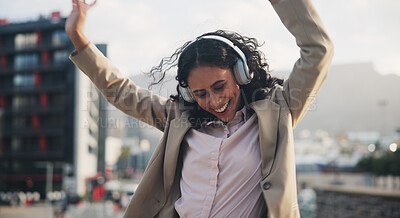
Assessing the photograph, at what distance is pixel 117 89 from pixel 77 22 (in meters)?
0.35

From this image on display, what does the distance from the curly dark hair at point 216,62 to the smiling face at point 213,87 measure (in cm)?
3

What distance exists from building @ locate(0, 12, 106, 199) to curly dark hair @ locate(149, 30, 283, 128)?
1464 inches

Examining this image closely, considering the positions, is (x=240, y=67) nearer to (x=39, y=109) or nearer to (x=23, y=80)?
(x=39, y=109)

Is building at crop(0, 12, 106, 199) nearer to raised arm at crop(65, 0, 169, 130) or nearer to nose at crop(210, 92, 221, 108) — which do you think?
raised arm at crop(65, 0, 169, 130)

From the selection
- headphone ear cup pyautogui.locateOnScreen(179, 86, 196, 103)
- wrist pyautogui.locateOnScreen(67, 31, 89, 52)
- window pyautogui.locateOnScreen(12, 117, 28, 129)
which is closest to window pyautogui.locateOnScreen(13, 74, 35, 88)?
window pyautogui.locateOnScreen(12, 117, 28, 129)

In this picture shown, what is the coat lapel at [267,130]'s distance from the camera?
1.50 meters

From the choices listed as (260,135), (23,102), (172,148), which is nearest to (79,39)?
(172,148)

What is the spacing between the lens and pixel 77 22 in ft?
5.69

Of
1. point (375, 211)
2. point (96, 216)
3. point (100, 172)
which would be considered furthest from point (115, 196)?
point (100, 172)

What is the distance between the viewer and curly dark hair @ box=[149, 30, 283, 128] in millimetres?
1621

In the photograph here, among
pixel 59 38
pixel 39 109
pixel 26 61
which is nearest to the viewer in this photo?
pixel 39 109

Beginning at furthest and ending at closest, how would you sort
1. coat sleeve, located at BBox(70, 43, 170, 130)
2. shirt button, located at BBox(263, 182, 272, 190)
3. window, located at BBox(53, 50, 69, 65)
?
window, located at BBox(53, 50, 69, 65)
coat sleeve, located at BBox(70, 43, 170, 130)
shirt button, located at BBox(263, 182, 272, 190)

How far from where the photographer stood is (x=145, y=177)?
5.48ft

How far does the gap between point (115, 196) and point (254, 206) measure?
23.8m
